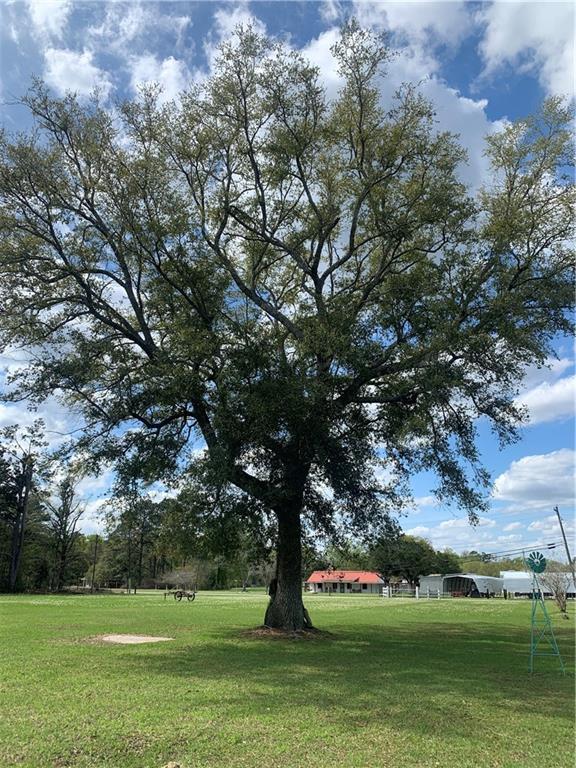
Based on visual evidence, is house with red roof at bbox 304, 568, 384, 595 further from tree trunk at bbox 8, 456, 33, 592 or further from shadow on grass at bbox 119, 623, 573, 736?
shadow on grass at bbox 119, 623, 573, 736

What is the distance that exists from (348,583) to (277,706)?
10100cm

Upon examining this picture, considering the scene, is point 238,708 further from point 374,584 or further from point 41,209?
point 374,584

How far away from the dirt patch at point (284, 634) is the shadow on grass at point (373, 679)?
0.46m

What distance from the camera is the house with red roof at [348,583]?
10188 cm

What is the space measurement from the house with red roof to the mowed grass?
9057cm

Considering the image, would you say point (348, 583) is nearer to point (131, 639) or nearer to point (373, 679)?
point (131, 639)

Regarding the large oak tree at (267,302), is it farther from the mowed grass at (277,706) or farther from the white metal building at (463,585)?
the white metal building at (463,585)

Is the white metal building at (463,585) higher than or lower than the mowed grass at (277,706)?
higher

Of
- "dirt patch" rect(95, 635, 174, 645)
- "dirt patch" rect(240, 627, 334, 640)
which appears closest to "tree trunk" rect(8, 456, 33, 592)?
"dirt patch" rect(95, 635, 174, 645)

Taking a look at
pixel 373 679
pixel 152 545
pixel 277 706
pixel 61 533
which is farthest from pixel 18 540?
pixel 277 706

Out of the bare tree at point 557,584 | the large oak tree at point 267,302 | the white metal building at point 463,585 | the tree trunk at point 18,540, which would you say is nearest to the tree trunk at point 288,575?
the large oak tree at point 267,302

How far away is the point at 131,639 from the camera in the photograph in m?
16.1

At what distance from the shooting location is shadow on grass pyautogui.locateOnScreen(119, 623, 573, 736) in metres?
7.93

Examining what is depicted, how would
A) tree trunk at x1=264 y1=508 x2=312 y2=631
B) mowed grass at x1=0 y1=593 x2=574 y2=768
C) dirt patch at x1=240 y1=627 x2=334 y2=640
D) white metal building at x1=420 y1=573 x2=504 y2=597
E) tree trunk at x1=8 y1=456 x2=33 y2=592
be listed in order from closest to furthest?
mowed grass at x1=0 y1=593 x2=574 y2=768
dirt patch at x1=240 y1=627 x2=334 y2=640
tree trunk at x1=264 y1=508 x2=312 y2=631
tree trunk at x1=8 y1=456 x2=33 y2=592
white metal building at x1=420 y1=573 x2=504 y2=597
